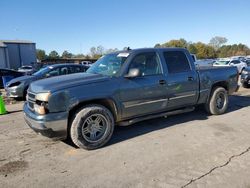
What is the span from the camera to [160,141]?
4801 mm

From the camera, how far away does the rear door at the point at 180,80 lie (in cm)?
551

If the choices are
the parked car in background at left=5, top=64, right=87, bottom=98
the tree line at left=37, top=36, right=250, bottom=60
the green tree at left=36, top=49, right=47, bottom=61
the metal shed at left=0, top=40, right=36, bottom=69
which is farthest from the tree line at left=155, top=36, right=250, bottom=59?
the parked car in background at left=5, top=64, right=87, bottom=98

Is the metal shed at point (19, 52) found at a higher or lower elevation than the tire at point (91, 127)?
higher

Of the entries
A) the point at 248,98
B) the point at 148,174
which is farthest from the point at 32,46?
the point at 148,174

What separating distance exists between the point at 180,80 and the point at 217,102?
1761mm

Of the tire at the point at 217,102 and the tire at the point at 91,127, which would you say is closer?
the tire at the point at 91,127

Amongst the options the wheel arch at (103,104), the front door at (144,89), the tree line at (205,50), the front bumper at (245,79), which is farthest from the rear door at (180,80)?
the tree line at (205,50)

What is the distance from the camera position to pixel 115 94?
468 cm

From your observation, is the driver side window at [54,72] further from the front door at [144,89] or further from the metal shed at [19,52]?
the metal shed at [19,52]

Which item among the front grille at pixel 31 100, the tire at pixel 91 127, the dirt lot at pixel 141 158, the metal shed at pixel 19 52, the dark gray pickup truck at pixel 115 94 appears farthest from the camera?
the metal shed at pixel 19 52

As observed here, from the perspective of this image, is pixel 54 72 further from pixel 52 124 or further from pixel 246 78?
pixel 246 78

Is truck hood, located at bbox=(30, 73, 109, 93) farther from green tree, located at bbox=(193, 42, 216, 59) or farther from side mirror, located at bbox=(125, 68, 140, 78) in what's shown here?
green tree, located at bbox=(193, 42, 216, 59)

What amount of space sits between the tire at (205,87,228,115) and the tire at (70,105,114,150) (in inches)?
124

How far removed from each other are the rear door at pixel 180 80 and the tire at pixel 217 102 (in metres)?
0.71
